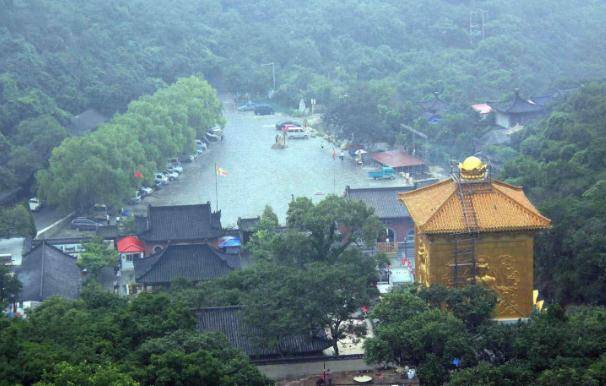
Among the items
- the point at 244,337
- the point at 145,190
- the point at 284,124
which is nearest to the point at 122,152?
the point at 145,190

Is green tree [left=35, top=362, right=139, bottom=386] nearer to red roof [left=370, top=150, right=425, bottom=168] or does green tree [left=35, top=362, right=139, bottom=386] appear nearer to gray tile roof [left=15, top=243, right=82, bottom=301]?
gray tile roof [left=15, top=243, right=82, bottom=301]

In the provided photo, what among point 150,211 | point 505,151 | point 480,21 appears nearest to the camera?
point 150,211

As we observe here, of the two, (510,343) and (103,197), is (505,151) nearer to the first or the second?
(103,197)

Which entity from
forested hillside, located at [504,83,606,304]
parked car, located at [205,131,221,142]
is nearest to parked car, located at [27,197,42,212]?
parked car, located at [205,131,221,142]

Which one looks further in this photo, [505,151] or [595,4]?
[595,4]

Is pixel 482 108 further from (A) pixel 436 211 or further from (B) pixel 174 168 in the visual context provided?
(A) pixel 436 211

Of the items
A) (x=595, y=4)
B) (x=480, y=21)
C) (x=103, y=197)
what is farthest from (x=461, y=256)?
(x=595, y=4)

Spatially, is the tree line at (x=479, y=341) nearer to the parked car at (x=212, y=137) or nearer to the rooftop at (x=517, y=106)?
the rooftop at (x=517, y=106)

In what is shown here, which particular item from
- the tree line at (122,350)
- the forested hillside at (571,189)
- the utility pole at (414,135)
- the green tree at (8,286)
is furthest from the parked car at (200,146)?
the tree line at (122,350)
